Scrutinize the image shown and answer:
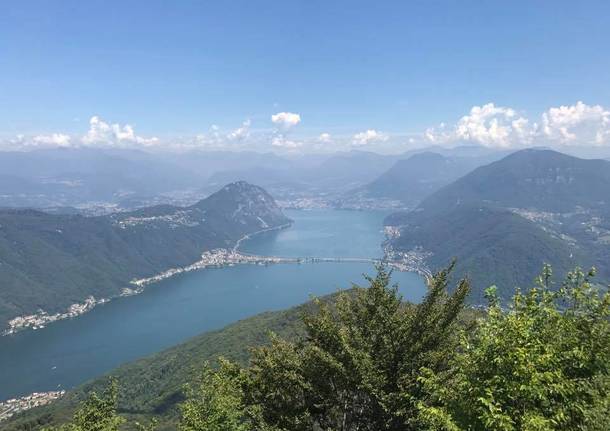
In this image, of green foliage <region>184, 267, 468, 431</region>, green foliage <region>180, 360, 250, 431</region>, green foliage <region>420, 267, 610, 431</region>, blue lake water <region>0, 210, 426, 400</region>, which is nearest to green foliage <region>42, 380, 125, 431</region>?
green foliage <region>180, 360, 250, 431</region>

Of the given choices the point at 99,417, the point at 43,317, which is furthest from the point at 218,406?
the point at 43,317

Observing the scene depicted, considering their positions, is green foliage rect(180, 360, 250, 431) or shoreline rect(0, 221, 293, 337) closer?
green foliage rect(180, 360, 250, 431)

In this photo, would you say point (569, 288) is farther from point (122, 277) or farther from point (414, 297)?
point (122, 277)

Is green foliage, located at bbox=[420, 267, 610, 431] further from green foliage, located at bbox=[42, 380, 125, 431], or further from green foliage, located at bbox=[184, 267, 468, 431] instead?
green foliage, located at bbox=[42, 380, 125, 431]

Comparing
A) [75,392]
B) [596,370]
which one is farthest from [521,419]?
[75,392]

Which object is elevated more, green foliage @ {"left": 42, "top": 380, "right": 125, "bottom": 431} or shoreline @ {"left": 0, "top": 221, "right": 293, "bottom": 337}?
green foliage @ {"left": 42, "top": 380, "right": 125, "bottom": 431}

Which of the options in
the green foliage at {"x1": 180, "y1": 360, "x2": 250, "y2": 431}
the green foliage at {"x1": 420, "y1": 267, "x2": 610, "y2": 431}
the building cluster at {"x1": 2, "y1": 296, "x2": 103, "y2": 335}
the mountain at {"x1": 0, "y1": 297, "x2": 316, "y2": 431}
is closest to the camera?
the green foliage at {"x1": 420, "y1": 267, "x2": 610, "y2": 431}
